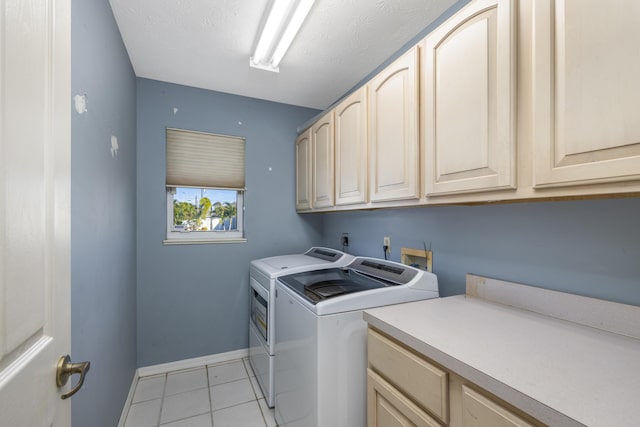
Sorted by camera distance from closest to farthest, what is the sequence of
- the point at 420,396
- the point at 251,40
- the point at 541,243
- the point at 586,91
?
the point at 586,91 → the point at 420,396 → the point at 541,243 → the point at 251,40

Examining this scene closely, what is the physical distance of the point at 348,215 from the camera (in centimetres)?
261

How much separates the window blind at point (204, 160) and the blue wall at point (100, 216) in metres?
0.43

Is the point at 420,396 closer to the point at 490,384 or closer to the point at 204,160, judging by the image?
the point at 490,384

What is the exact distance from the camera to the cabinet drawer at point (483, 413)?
684 millimetres

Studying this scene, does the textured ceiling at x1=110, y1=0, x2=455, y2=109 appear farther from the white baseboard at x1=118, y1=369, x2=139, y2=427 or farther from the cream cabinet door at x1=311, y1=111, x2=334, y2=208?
the white baseboard at x1=118, y1=369, x2=139, y2=427

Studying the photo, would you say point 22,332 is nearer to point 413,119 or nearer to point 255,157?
point 413,119

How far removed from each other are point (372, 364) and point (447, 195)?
807 millimetres

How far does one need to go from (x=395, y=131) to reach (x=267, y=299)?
1414 mm

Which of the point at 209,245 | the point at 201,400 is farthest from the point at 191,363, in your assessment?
the point at 209,245

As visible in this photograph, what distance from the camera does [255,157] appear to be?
2721 millimetres

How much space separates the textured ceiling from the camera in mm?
1570

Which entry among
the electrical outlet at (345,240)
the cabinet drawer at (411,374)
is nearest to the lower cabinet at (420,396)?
the cabinet drawer at (411,374)

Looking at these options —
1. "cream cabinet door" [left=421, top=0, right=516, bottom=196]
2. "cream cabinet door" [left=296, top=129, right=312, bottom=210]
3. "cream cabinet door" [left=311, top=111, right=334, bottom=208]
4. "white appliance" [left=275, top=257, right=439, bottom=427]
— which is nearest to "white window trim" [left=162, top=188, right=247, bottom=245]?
"cream cabinet door" [left=296, top=129, right=312, bottom=210]

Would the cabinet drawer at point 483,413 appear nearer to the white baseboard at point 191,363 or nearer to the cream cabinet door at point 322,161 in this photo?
the cream cabinet door at point 322,161
